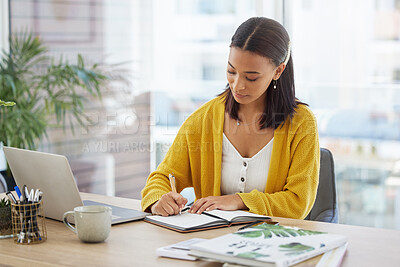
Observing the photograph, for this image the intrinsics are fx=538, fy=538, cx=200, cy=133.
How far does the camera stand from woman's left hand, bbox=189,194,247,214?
1816 mm

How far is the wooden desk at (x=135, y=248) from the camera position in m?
1.35

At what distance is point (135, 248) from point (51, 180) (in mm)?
402

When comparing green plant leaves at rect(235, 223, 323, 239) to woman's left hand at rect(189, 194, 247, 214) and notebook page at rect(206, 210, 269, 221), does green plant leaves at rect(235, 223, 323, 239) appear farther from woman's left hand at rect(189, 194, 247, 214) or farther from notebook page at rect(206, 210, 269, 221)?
woman's left hand at rect(189, 194, 247, 214)

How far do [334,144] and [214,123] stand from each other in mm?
1286

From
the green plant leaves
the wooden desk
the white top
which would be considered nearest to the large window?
the white top

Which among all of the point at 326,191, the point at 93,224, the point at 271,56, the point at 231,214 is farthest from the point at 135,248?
the point at 326,191

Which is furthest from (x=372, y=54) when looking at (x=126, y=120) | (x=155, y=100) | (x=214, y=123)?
(x=126, y=120)

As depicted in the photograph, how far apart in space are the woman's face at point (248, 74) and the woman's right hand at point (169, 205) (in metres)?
0.48

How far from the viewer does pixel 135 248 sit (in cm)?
146

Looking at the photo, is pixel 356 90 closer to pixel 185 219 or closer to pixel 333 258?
pixel 185 219

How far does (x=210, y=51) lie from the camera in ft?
11.9

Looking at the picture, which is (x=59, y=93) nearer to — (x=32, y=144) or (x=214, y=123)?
(x=32, y=144)

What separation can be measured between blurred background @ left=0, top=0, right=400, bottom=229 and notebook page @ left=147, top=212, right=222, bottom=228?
172 centimetres

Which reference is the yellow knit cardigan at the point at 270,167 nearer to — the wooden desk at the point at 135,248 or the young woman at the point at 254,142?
the young woman at the point at 254,142
